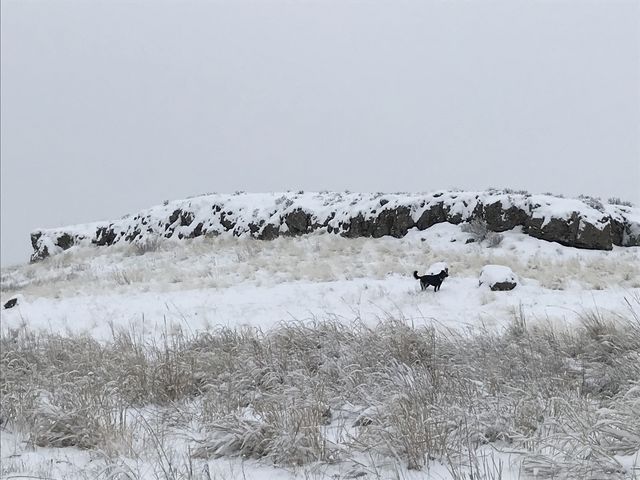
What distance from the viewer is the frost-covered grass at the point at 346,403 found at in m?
2.49

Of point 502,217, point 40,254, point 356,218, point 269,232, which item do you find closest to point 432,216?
point 502,217

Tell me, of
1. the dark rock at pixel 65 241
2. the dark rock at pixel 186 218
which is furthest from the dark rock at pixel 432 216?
the dark rock at pixel 65 241

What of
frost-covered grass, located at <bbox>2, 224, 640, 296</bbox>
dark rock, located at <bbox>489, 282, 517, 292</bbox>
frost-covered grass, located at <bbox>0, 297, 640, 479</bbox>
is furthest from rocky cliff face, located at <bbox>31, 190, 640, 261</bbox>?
frost-covered grass, located at <bbox>0, 297, 640, 479</bbox>

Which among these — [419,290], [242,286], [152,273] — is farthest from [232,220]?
[419,290]

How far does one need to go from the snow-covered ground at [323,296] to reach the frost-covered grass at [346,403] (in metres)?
0.08

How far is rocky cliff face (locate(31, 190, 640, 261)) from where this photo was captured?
13.0 meters

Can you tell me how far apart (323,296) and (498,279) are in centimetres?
305

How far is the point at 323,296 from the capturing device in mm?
8133

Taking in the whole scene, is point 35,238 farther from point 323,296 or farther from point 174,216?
point 323,296

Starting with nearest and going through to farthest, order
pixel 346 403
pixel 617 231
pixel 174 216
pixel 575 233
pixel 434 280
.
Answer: pixel 346 403
pixel 434 280
pixel 575 233
pixel 617 231
pixel 174 216

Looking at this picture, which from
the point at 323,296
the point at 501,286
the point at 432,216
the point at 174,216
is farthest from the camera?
the point at 174,216

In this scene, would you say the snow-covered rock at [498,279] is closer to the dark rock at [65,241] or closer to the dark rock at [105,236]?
the dark rock at [105,236]

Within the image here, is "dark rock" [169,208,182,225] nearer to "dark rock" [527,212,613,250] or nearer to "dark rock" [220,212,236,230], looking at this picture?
"dark rock" [220,212,236,230]

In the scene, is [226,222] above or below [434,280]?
below
